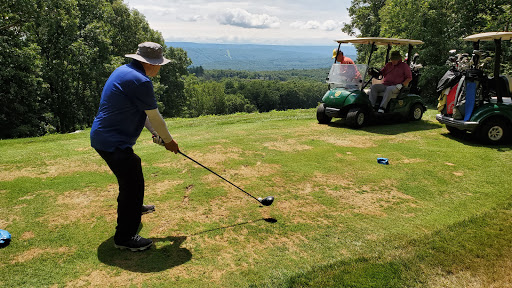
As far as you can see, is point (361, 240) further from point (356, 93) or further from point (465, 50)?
point (465, 50)

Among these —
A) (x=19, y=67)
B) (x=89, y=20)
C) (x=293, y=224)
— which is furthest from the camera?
(x=89, y=20)

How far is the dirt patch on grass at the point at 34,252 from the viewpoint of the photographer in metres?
3.63

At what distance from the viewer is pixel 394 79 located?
38.7ft

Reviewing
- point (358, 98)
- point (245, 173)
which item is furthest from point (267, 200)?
point (358, 98)

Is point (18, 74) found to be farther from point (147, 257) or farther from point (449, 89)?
point (449, 89)

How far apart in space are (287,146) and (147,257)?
556cm

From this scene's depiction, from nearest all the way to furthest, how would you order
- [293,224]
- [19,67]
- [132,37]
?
[293,224] → [19,67] → [132,37]

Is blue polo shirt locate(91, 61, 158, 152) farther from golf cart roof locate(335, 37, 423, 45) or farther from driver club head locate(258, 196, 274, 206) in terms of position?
golf cart roof locate(335, 37, 423, 45)

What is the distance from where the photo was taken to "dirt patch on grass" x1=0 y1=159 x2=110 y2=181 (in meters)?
6.22

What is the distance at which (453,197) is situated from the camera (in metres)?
5.68

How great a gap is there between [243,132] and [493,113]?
7.25 m

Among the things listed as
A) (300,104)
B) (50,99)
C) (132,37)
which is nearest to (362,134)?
(50,99)

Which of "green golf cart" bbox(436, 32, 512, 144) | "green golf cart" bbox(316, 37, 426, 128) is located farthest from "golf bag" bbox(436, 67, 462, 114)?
"green golf cart" bbox(316, 37, 426, 128)

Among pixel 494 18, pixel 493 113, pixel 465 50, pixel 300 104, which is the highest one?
pixel 494 18
